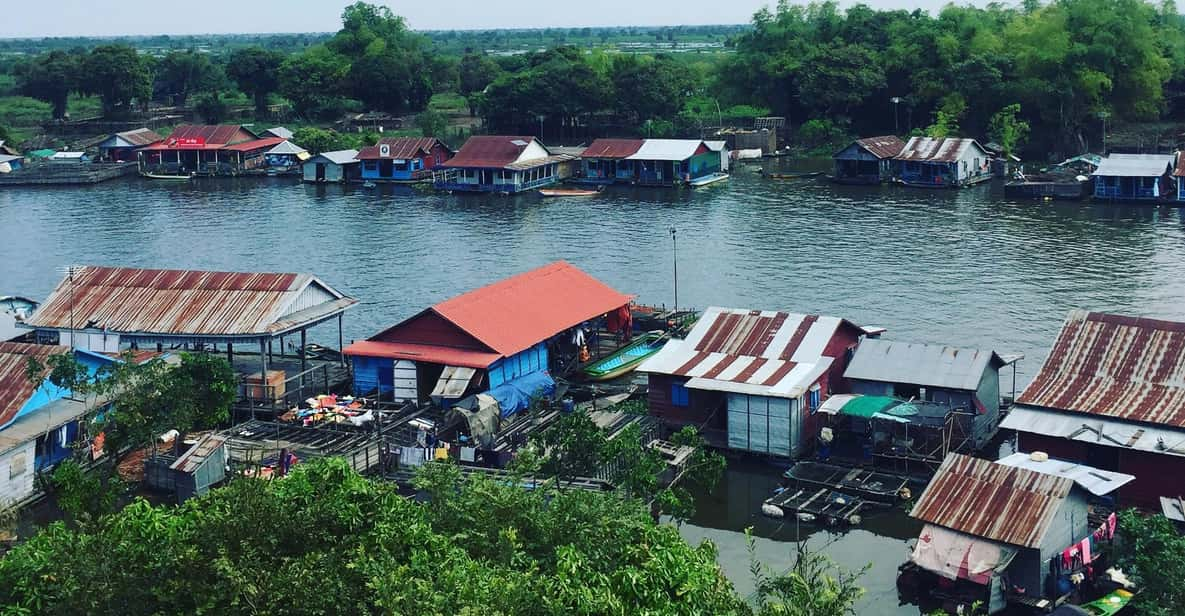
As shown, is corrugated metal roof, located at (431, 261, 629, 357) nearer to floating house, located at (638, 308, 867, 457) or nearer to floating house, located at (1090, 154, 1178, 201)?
floating house, located at (638, 308, 867, 457)

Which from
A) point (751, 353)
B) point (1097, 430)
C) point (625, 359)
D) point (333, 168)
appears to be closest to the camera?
point (1097, 430)

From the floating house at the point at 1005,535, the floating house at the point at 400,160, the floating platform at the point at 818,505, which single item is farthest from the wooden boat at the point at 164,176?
the floating house at the point at 1005,535

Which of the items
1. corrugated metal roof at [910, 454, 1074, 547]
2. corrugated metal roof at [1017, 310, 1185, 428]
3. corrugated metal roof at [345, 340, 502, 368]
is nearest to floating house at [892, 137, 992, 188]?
corrugated metal roof at [1017, 310, 1185, 428]

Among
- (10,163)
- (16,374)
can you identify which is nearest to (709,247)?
(16,374)

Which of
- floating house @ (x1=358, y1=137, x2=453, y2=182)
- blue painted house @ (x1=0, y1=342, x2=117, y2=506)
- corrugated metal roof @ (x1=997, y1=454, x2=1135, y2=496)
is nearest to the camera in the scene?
corrugated metal roof @ (x1=997, y1=454, x2=1135, y2=496)

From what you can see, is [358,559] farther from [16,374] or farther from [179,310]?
[179,310]
